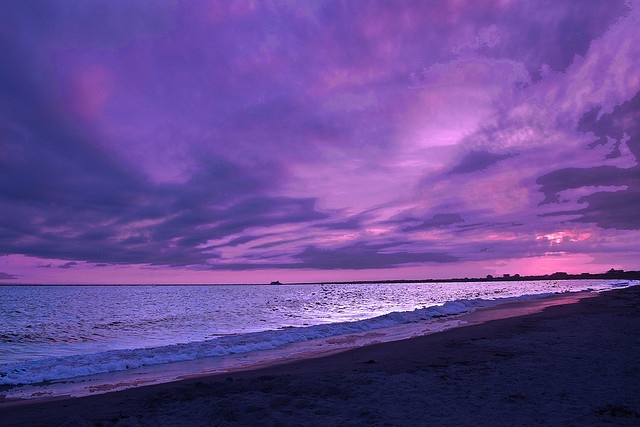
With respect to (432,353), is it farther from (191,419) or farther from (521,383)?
(191,419)

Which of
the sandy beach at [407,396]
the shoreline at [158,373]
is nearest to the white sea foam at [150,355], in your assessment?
the shoreline at [158,373]

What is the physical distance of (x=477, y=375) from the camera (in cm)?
1055

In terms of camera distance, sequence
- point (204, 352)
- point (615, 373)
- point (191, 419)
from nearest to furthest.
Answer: point (191, 419)
point (615, 373)
point (204, 352)

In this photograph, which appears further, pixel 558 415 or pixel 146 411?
pixel 146 411

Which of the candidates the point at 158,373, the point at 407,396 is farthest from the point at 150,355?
the point at 407,396

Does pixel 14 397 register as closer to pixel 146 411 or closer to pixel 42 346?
pixel 146 411

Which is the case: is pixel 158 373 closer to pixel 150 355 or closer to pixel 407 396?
pixel 150 355

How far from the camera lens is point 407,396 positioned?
8758 millimetres

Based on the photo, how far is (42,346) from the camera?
79.9 feet

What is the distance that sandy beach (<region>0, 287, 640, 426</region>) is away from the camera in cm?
747

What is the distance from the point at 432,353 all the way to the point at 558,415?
25.7 feet

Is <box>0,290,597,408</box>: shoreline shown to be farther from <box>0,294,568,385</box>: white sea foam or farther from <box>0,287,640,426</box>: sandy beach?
<box>0,287,640,426</box>: sandy beach

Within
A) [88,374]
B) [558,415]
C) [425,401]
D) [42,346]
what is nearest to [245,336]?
[88,374]

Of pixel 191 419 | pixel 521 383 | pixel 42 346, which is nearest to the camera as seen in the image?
pixel 191 419
